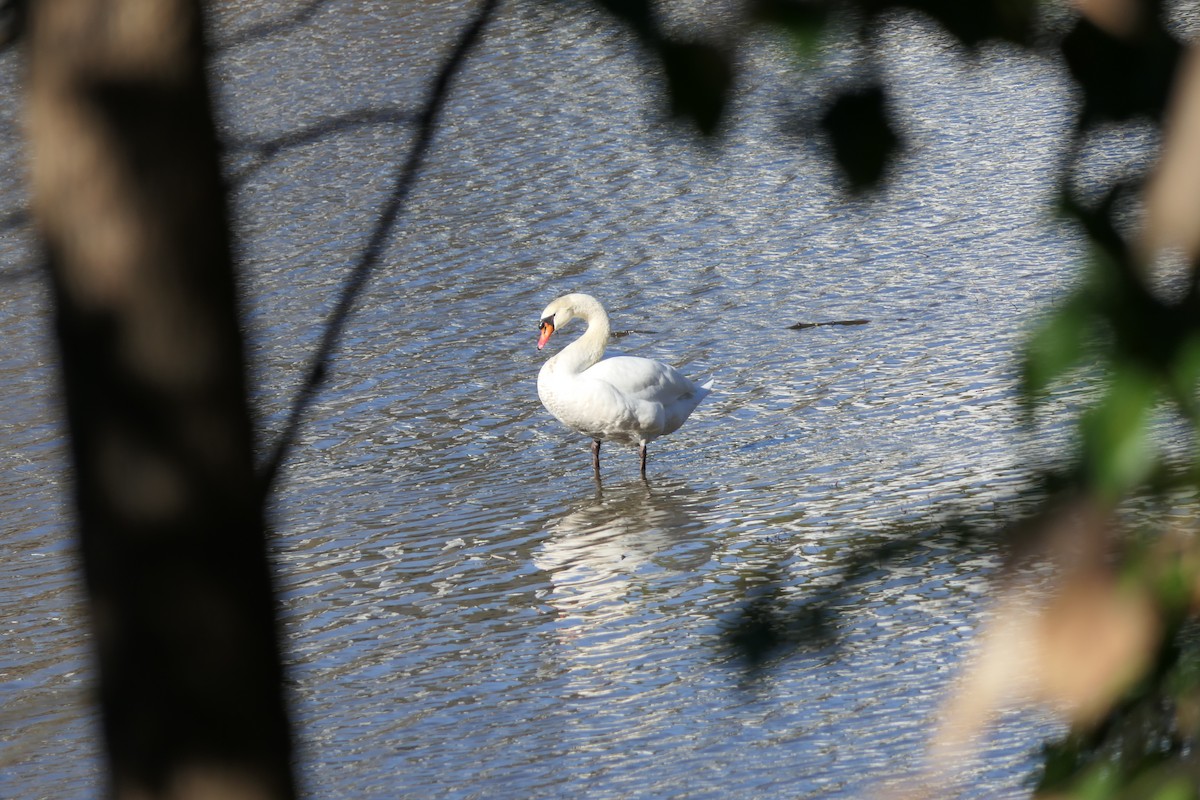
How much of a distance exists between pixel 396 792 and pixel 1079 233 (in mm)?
5098

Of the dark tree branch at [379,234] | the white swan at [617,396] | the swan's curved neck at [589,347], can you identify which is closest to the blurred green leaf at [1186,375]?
the dark tree branch at [379,234]

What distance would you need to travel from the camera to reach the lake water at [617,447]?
9.91ft

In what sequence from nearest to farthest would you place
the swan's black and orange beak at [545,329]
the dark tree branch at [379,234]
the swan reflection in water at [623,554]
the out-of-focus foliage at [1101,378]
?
the out-of-focus foliage at [1101,378] → the dark tree branch at [379,234] → the swan reflection in water at [623,554] → the swan's black and orange beak at [545,329]

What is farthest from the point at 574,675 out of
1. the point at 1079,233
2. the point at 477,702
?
the point at 1079,233

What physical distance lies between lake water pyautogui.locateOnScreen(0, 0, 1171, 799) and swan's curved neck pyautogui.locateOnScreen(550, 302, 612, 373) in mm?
545

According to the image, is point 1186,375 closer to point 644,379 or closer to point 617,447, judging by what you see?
point 644,379

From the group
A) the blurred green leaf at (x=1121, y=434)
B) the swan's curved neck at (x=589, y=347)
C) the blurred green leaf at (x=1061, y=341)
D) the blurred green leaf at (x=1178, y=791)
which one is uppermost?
the swan's curved neck at (x=589, y=347)

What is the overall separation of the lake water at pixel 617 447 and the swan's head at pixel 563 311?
1.49 ft

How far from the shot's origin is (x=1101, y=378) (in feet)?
3.85

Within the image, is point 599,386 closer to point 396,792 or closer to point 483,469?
point 483,469

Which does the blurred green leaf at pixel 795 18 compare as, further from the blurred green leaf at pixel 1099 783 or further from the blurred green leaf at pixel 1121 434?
the blurred green leaf at pixel 1099 783

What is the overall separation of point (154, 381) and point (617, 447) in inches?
338

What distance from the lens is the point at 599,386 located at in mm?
9438

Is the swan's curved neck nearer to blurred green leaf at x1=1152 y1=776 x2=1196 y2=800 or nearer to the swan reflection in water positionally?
the swan reflection in water
